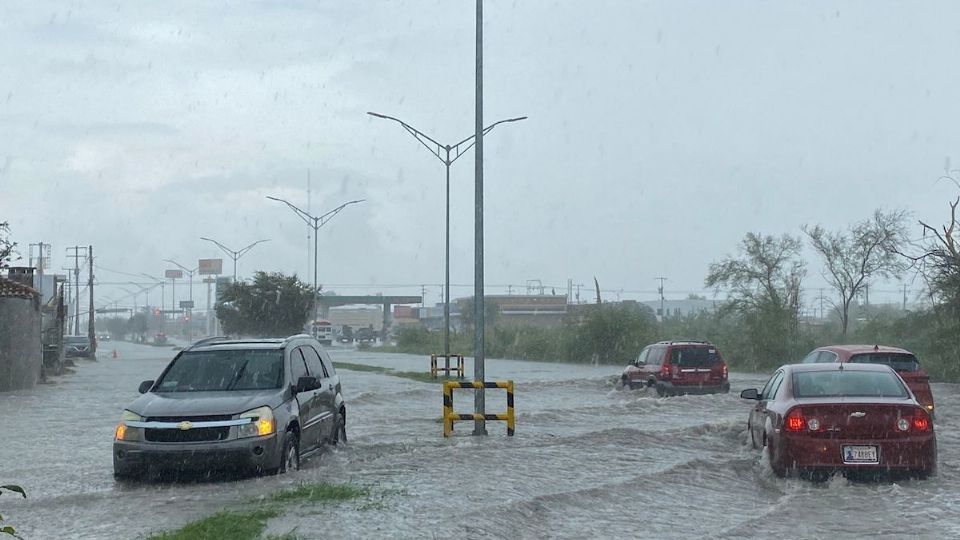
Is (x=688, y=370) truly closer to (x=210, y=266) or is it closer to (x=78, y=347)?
(x=78, y=347)

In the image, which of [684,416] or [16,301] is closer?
[684,416]

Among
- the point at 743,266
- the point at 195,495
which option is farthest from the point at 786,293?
the point at 195,495

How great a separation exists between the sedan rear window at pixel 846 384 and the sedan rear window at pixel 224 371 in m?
6.12

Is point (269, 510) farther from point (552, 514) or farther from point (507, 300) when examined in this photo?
point (507, 300)

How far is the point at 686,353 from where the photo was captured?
89.0ft

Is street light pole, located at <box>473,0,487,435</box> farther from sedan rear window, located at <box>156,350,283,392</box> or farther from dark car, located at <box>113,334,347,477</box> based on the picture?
sedan rear window, located at <box>156,350,283,392</box>

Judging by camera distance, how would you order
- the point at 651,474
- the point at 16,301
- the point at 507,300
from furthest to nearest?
the point at 507,300, the point at 16,301, the point at 651,474

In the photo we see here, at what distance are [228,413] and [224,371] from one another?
161 centimetres

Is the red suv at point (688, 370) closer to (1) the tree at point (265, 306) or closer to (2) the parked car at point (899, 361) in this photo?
(2) the parked car at point (899, 361)

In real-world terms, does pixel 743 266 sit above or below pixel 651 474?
above

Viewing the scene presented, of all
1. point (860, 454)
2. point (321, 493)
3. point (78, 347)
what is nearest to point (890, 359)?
point (860, 454)

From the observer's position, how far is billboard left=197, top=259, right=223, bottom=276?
626ft

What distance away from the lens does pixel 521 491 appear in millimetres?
11898

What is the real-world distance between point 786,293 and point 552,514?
1869 inches
